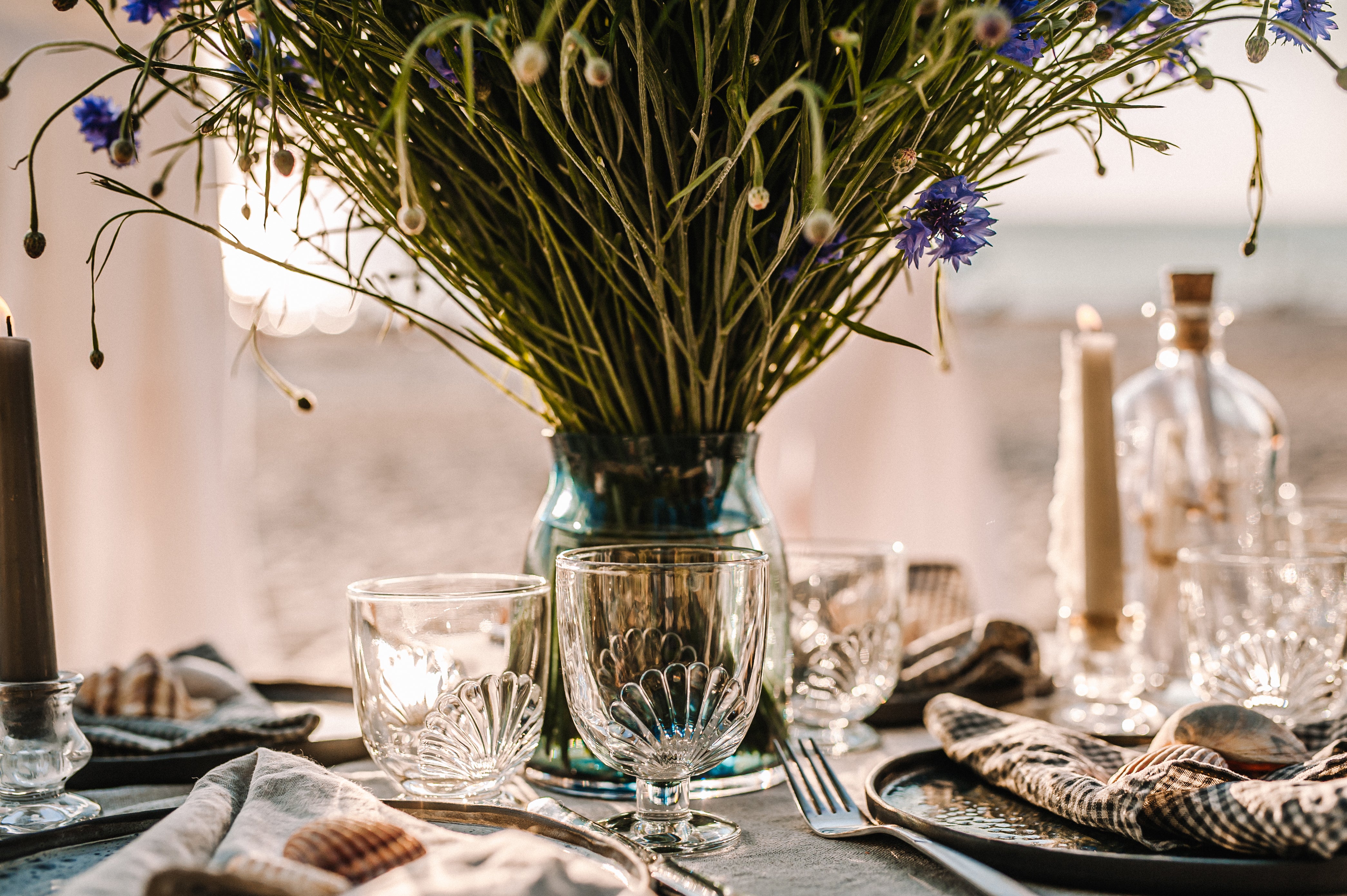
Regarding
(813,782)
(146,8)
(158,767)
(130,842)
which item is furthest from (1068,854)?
(146,8)

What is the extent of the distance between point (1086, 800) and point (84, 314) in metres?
1.30

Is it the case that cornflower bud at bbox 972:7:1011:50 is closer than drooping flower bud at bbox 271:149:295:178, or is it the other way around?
cornflower bud at bbox 972:7:1011:50

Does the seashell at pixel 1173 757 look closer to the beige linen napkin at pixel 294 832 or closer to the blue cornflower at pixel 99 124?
the beige linen napkin at pixel 294 832

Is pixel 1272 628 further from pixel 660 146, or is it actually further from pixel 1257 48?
pixel 660 146

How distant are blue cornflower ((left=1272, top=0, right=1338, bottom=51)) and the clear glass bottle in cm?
36

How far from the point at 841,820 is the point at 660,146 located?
373 mm

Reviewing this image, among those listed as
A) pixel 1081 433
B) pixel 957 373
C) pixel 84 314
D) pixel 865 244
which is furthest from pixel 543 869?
pixel 957 373

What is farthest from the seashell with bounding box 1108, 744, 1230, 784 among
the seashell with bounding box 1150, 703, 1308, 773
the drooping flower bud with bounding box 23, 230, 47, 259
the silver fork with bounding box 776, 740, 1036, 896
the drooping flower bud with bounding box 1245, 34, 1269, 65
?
the drooping flower bud with bounding box 23, 230, 47, 259

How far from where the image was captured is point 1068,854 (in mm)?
462

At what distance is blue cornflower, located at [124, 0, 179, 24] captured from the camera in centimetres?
61

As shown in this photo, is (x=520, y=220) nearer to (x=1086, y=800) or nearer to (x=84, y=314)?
(x=1086, y=800)

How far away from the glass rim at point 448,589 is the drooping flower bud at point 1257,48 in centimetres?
43

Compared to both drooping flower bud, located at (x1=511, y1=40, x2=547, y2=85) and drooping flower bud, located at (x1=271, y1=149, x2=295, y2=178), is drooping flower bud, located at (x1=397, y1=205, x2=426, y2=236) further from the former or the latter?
drooping flower bud, located at (x1=271, y1=149, x2=295, y2=178)

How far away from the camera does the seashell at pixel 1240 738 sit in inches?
21.9
